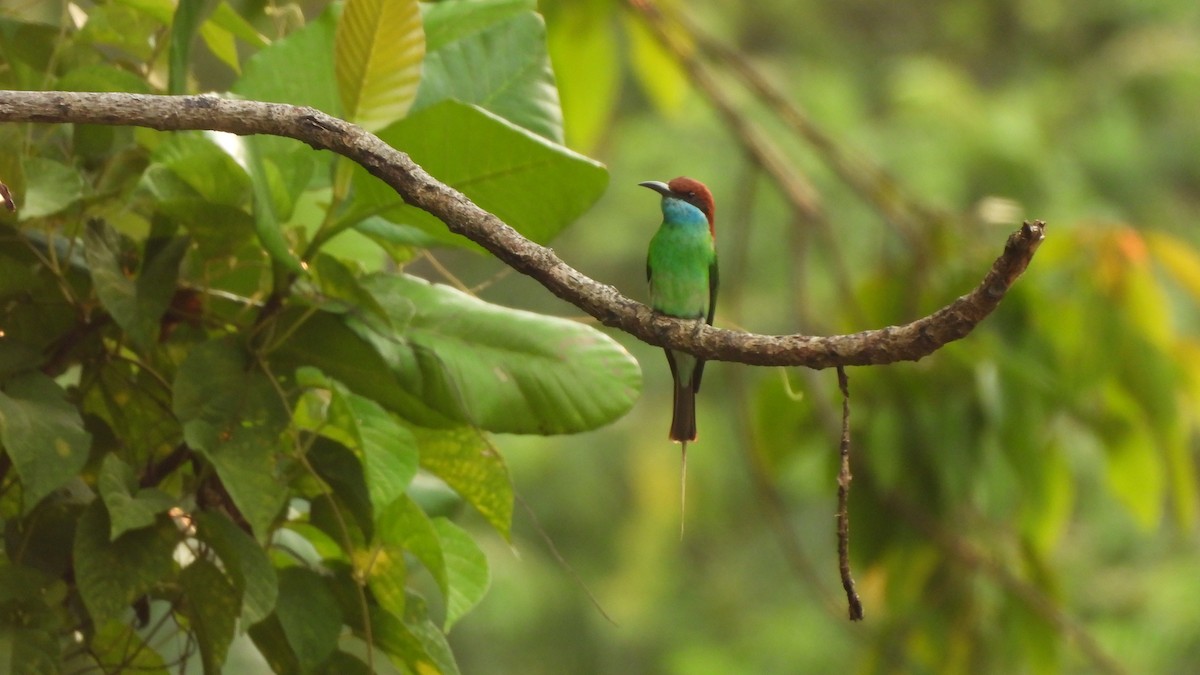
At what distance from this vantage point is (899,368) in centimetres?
314

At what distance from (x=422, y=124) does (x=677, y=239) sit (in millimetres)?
662

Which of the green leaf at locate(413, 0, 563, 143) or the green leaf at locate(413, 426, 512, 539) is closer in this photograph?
the green leaf at locate(413, 426, 512, 539)

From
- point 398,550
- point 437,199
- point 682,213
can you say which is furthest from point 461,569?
point 682,213

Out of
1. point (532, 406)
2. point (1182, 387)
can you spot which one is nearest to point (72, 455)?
point (532, 406)

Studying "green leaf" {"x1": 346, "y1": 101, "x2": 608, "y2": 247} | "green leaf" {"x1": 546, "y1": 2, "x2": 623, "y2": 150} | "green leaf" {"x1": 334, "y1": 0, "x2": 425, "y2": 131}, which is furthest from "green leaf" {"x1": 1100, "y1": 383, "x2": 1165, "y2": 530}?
"green leaf" {"x1": 334, "y1": 0, "x2": 425, "y2": 131}

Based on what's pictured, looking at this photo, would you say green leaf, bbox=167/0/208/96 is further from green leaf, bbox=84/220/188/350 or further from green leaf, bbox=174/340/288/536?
green leaf, bbox=174/340/288/536

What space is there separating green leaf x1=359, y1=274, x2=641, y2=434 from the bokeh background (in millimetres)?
1462

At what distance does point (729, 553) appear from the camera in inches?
366

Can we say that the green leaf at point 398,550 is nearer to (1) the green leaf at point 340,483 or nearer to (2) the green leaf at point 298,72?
(1) the green leaf at point 340,483

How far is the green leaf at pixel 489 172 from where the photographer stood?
56.9 inches

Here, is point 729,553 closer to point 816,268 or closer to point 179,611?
point 816,268

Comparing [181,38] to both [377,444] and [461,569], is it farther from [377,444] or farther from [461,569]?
[461,569]

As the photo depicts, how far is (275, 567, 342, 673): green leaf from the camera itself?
4.72 ft

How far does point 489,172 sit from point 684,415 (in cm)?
44
